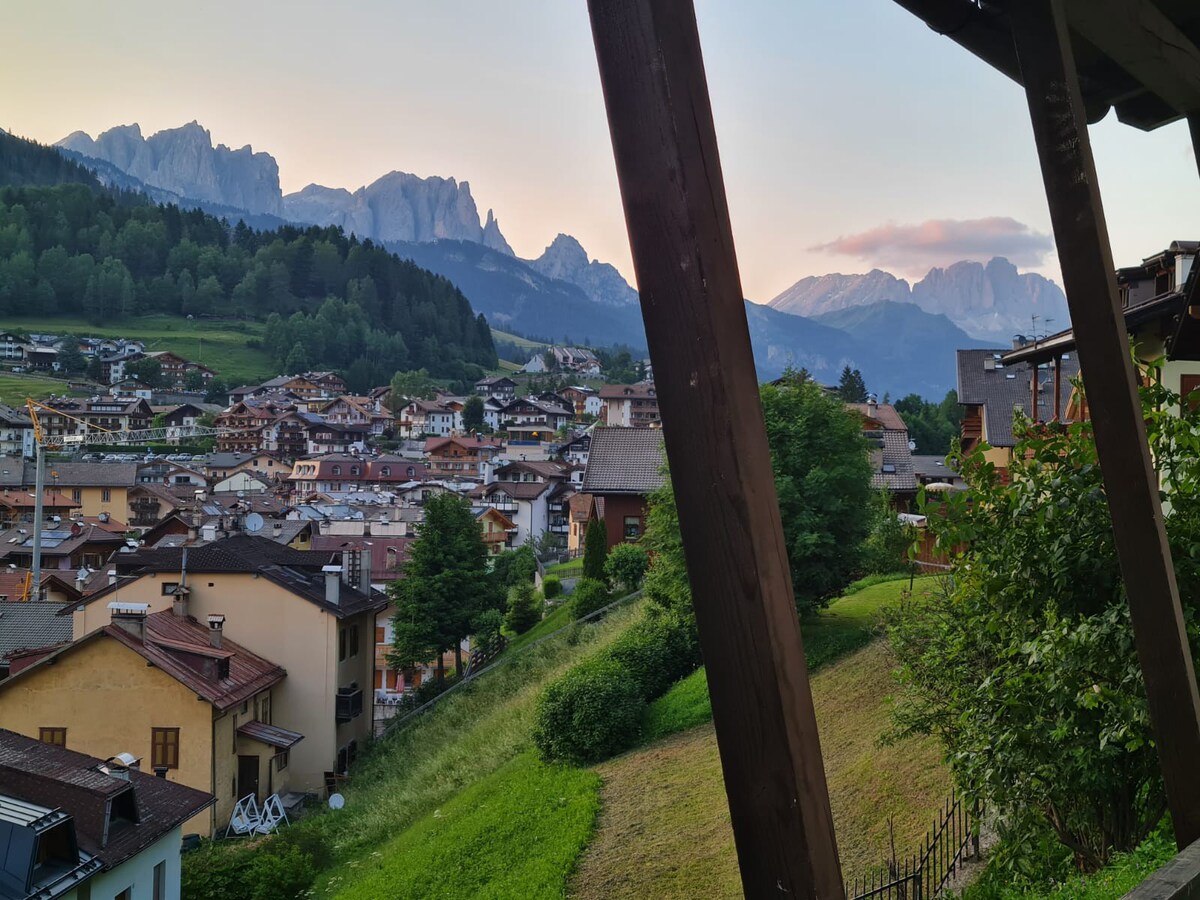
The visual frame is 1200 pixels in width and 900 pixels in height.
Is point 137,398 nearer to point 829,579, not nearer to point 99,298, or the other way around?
point 99,298

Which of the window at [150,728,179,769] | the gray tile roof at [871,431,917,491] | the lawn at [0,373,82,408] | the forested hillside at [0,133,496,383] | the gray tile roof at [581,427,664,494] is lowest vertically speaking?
the window at [150,728,179,769]

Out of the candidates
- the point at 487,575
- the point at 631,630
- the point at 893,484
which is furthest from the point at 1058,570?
the point at 487,575

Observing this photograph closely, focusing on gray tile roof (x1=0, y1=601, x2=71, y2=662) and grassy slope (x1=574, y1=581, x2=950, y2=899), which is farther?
gray tile roof (x1=0, y1=601, x2=71, y2=662)

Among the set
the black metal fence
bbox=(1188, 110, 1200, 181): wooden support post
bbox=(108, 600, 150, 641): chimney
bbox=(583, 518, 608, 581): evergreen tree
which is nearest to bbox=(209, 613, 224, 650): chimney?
bbox=(108, 600, 150, 641): chimney

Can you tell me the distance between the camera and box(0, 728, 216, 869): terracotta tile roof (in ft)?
42.9

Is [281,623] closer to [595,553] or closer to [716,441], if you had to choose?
[595,553]

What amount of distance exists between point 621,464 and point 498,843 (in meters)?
19.2

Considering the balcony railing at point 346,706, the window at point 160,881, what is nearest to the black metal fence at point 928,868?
the window at point 160,881

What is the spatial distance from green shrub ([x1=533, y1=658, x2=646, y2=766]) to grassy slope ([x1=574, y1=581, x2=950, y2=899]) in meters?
0.46

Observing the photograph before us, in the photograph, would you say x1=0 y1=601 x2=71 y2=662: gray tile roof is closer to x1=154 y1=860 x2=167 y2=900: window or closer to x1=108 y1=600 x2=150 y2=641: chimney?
x1=108 y1=600 x2=150 y2=641: chimney

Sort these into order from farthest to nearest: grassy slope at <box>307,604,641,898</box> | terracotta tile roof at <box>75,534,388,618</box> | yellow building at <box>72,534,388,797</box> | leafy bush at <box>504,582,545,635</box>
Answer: leafy bush at <box>504,582,545,635</box> < terracotta tile roof at <box>75,534,388,618</box> < yellow building at <box>72,534,388,797</box> < grassy slope at <box>307,604,641,898</box>

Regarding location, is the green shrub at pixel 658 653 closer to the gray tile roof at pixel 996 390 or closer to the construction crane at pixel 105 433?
the gray tile roof at pixel 996 390

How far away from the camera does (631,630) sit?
20.9 metres

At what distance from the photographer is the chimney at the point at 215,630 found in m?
23.5
